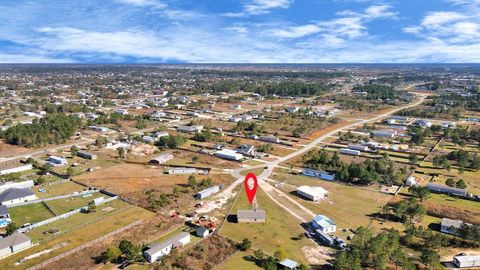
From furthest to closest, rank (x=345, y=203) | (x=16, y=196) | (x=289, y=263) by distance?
(x=345, y=203), (x=16, y=196), (x=289, y=263)

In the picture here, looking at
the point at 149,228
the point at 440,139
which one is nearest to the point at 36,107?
the point at 149,228

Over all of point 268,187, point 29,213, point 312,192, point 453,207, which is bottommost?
point 29,213

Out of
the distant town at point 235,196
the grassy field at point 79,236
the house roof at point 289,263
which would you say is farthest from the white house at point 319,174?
the grassy field at point 79,236

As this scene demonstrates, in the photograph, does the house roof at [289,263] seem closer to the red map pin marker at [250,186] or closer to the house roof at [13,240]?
the red map pin marker at [250,186]

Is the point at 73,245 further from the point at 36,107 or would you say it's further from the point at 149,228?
the point at 36,107

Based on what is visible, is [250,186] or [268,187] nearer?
[250,186]

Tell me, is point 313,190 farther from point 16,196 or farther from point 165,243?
point 16,196

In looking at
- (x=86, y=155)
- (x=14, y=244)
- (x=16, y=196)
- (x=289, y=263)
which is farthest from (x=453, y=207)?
→ (x=86, y=155)
